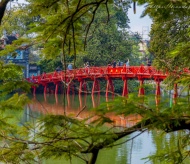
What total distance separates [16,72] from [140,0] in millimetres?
844

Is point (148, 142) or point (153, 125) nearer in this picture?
point (153, 125)

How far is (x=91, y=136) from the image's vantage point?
1839 mm

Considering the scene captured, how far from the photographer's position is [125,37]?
958 inches

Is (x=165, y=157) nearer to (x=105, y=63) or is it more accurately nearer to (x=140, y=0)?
(x=140, y=0)

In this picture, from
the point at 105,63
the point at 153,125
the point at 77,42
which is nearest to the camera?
the point at 153,125

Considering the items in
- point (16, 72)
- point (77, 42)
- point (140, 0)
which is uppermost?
point (140, 0)

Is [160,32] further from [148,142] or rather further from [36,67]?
[36,67]

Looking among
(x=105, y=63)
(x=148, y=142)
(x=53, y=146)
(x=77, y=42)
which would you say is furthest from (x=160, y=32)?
(x=105, y=63)

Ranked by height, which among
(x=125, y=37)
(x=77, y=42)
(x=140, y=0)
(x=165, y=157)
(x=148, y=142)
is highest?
(x=125, y=37)

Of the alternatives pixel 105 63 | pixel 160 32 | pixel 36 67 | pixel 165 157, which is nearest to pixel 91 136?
pixel 165 157

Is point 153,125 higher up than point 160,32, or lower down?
lower down

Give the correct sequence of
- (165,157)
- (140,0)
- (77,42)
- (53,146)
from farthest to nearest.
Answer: (77,42) → (140,0) → (165,157) → (53,146)

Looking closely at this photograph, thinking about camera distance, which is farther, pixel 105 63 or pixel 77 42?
pixel 105 63

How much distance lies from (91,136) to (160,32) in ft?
31.7
